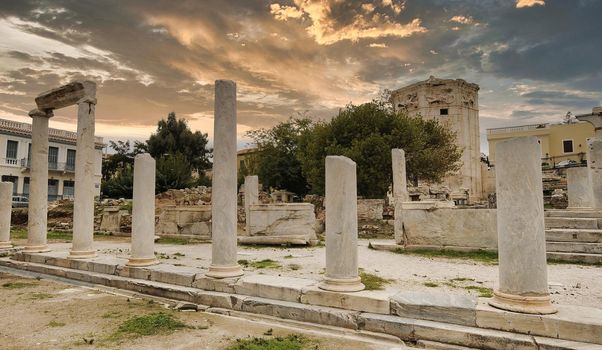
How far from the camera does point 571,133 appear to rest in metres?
41.6

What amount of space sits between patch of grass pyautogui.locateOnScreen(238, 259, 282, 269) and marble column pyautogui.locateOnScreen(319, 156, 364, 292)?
2982 millimetres

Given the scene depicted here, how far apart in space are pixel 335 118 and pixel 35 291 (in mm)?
19511

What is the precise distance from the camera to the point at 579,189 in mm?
13547

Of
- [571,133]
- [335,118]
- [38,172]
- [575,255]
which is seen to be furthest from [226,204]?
[571,133]

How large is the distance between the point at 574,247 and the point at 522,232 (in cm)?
598

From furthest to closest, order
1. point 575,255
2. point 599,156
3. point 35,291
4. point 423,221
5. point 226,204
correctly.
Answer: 1. point 599,156
2. point 423,221
3. point 575,255
4. point 35,291
5. point 226,204

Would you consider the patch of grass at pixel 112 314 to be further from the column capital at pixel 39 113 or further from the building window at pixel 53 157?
the building window at pixel 53 157

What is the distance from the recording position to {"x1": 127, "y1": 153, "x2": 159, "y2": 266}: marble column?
24.9 feet

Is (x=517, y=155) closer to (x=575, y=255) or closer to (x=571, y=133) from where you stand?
(x=575, y=255)

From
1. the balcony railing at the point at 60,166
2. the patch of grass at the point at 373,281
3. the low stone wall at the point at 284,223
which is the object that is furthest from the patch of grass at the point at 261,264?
the balcony railing at the point at 60,166

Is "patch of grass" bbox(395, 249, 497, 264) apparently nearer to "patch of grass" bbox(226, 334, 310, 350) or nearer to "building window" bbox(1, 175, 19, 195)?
"patch of grass" bbox(226, 334, 310, 350)

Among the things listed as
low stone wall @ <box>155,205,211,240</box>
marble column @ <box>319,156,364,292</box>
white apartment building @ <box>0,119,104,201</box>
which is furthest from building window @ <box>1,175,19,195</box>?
marble column @ <box>319,156,364,292</box>

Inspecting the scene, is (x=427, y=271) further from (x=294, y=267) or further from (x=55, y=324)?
(x=55, y=324)

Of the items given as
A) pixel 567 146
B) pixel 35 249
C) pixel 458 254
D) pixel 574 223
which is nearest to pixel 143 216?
pixel 35 249
